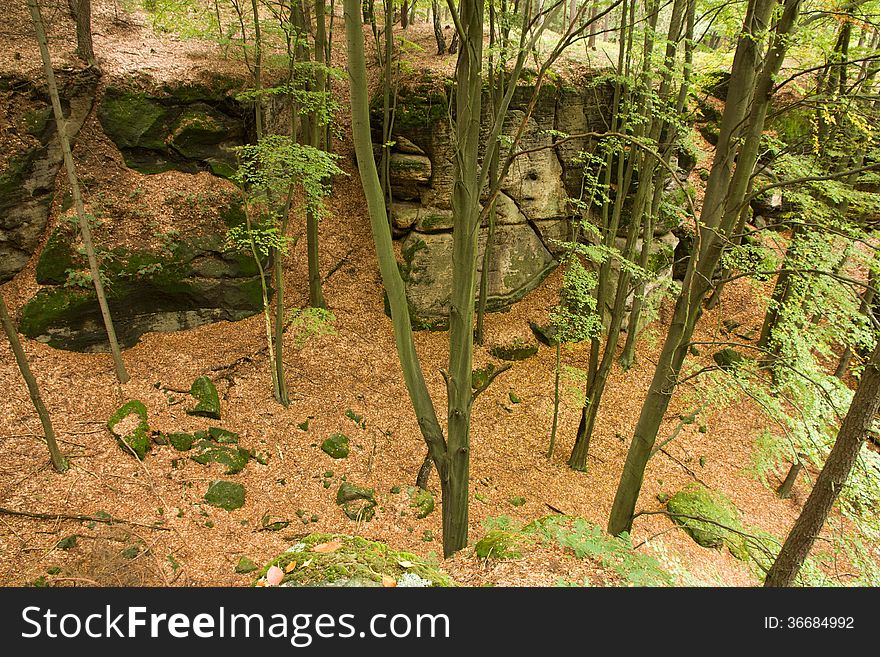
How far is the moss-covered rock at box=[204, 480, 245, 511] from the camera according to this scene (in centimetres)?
682

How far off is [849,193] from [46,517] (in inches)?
468

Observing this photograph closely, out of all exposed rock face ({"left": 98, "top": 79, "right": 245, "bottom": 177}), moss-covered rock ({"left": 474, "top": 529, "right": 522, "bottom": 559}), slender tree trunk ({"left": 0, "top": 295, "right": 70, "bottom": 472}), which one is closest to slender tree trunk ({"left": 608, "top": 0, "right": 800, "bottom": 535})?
moss-covered rock ({"left": 474, "top": 529, "right": 522, "bottom": 559})

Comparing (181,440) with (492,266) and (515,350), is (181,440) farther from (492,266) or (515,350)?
(492,266)

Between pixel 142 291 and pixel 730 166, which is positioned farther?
pixel 142 291

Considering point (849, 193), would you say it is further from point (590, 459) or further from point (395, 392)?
point (395, 392)

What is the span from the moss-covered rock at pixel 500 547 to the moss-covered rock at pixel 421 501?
364 cm

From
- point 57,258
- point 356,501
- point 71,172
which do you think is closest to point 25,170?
point 57,258

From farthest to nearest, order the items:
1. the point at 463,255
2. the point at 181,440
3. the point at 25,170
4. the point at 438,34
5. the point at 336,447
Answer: the point at 438,34 → the point at 25,170 → the point at 336,447 → the point at 181,440 → the point at 463,255

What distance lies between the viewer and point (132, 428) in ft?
23.4

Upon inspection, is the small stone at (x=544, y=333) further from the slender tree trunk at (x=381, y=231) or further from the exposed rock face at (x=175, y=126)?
the exposed rock face at (x=175, y=126)

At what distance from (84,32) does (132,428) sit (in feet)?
28.5

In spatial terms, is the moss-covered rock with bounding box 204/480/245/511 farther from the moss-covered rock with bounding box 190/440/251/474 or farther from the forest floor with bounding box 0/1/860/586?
the moss-covered rock with bounding box 190/440/251/474

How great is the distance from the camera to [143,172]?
395 inches

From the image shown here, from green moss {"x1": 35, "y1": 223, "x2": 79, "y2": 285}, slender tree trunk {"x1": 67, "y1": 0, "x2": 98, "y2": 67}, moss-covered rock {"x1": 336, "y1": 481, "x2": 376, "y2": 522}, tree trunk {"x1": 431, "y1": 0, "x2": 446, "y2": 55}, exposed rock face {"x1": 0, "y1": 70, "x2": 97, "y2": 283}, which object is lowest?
moss-covered rock {"x1": 336, "y1": 481, "x2": 376, "y2": 522}
